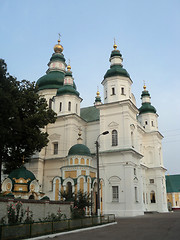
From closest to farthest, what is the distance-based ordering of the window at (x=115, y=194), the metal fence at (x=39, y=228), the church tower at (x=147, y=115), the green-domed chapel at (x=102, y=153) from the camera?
the metal fence at (x=39, y=228)
the green-domed chapel at (x=102, y=153)
the window at (x=115, y=194)
the church tower at (x=147, y=115)

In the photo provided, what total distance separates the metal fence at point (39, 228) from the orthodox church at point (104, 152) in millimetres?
7121

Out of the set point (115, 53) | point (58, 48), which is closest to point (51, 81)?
point (58, 48)

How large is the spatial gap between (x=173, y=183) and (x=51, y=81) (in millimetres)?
37286

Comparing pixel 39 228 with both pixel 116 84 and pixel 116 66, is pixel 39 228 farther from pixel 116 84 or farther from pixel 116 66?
pixel 116 66

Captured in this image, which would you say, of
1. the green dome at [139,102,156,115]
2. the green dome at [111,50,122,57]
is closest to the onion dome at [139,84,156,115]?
the green dome at [139,102,156,115]

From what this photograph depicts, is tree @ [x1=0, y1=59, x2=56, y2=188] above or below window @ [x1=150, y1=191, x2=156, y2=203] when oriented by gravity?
above

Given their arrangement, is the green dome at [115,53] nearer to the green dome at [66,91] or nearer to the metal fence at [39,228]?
the green dome at [66,91]

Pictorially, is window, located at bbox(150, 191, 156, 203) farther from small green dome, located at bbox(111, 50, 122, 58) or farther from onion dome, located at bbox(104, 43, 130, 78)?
small green dome, located at bbox(111, 50, 122, 58)

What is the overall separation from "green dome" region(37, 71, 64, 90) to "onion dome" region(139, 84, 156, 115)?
13875 millimetres

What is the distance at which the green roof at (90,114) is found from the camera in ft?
107

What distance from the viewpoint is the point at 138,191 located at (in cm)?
2669

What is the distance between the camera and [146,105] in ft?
134

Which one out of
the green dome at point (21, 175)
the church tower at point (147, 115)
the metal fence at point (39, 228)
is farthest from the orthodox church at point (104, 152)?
the metal fence at point (39, 228)

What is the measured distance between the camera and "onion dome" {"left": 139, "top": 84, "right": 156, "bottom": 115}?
4038 centimetres
